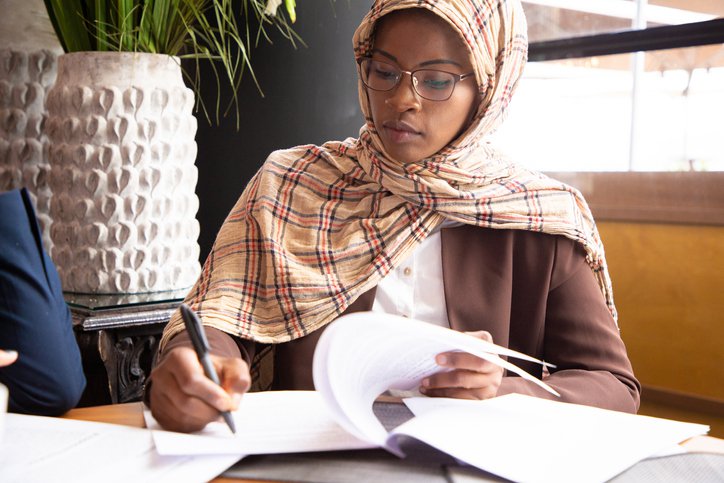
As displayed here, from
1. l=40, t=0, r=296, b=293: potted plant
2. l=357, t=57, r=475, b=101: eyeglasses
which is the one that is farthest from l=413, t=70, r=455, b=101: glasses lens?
l=40, t=0, r=296, b=293: potted plant

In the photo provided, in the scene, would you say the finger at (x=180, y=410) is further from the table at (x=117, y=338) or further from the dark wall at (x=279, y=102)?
the dark wall at (x=279, y=102)

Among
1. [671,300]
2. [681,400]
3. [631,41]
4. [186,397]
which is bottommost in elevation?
[681,400]

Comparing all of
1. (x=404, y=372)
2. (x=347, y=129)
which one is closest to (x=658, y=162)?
(x=347, y=129)

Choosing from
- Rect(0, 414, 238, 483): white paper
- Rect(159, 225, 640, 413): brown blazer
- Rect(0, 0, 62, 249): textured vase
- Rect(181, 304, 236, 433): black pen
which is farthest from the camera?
Rect(0, 0, 62, 249): textured vase

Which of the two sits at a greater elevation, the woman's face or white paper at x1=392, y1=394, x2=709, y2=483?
the woman's face

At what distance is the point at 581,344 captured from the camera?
1326 millimetres

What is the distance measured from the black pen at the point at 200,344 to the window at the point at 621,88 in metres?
1.43

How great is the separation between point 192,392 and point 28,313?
43cm

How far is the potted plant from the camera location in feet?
5.66

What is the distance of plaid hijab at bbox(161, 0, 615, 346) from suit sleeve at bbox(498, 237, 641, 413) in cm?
6

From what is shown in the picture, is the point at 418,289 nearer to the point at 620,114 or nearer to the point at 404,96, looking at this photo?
the point at 404,96

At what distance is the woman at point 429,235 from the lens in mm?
1350

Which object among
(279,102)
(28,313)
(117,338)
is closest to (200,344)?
(28,313)

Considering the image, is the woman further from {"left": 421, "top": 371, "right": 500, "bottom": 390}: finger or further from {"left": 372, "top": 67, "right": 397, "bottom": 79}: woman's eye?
{"left": 421, "top": 371, "right": 500, "bottom": 390}: finger
